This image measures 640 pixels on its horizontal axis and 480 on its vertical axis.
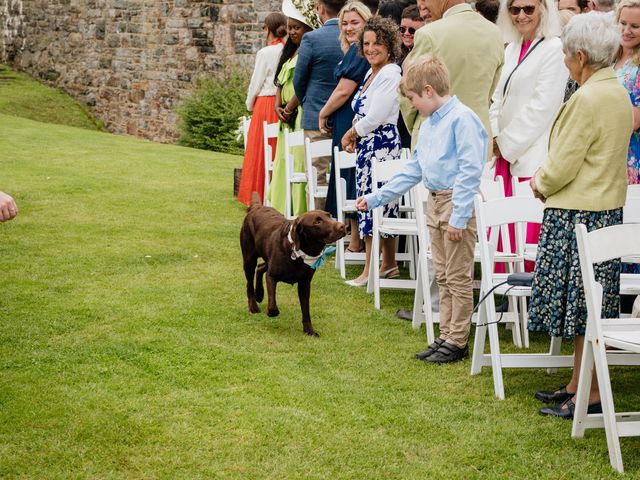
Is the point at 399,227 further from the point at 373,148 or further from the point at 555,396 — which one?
the point at 555,396

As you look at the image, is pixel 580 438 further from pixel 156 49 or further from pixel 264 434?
pixel 156 49

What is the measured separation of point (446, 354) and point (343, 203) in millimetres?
2679

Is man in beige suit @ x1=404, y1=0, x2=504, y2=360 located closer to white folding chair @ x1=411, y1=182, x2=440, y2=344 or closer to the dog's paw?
white folding chair @ x1=411, y1=182, x2=440, y2=344

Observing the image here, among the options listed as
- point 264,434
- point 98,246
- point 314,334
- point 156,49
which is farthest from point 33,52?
point 264,434

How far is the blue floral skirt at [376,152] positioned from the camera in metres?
7.95

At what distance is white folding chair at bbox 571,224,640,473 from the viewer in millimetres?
4406

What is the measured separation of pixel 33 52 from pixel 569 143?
25.5 metres

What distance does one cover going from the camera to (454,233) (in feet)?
18.8

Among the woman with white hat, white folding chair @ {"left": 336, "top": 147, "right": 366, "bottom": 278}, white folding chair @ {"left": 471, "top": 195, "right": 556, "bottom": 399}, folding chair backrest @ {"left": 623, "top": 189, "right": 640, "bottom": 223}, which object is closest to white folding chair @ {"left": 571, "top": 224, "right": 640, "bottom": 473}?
white folding chair @ {"left": 471, "top": 195, "right": 556, "bottom": 399}

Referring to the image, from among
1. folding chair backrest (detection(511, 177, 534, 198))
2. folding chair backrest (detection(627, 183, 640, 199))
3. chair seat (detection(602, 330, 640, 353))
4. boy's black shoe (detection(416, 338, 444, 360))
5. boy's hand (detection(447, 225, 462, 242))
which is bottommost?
boy's black shoe (detection(416, 338, 444, 360))

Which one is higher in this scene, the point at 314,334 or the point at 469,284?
the point at 469,284

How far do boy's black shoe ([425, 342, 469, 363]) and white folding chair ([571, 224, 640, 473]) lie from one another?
142 cm

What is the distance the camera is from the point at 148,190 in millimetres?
12805

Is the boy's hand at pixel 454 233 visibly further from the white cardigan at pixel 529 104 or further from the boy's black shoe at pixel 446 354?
the white cardigan at pixel 529 104
